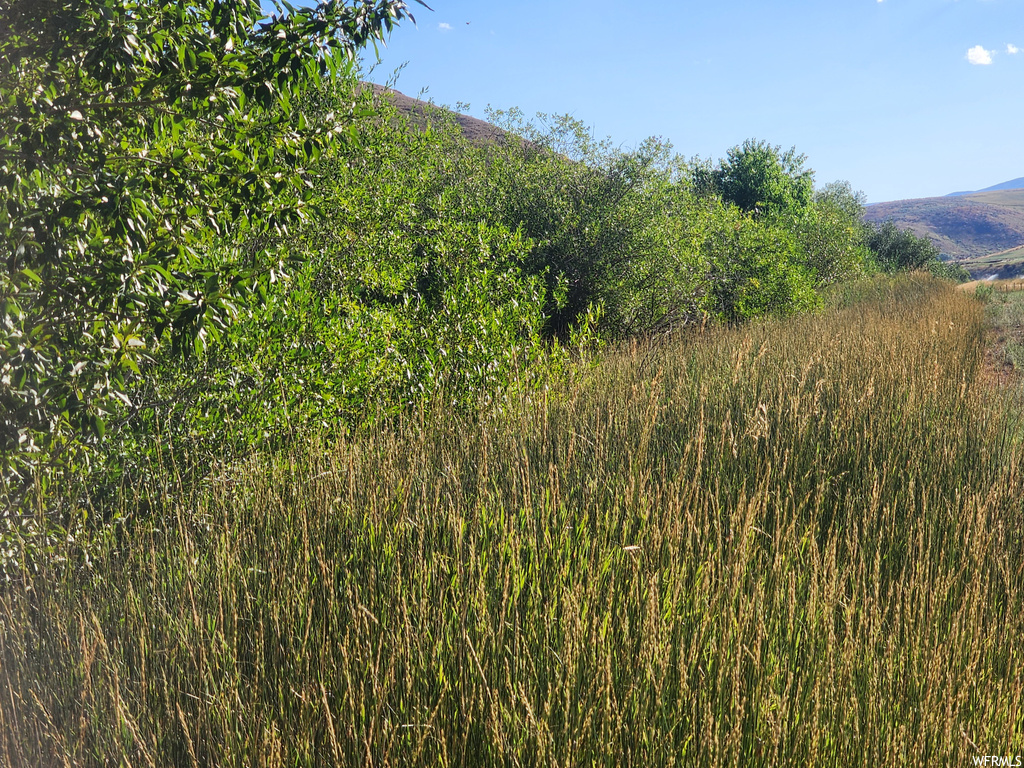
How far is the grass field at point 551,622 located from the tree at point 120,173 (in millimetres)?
933

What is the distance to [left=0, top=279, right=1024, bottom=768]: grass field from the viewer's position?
202cm

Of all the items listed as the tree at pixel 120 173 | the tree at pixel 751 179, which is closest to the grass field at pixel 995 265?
the tree at pixel 751 179

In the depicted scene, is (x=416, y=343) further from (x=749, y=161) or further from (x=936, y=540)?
(x=749, y=161)

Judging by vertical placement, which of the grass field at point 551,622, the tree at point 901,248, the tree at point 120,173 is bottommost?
the grass field at point 551,622

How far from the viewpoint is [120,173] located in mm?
3400

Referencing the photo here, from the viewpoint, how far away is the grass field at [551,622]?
2018 mm

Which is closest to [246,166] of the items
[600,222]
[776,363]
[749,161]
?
[776,363]

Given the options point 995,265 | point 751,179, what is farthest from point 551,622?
point 995,265

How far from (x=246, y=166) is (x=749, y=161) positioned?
28074 mm

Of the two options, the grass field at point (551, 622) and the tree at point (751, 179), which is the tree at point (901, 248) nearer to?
the tree at point (751, 179)

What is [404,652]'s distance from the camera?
2299 mm

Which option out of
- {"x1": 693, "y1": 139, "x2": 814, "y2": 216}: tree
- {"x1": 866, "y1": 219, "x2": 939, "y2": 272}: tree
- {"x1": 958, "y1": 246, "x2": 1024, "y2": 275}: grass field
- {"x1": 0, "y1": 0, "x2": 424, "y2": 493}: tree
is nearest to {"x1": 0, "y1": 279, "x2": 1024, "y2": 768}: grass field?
{"x1": 0, "y1": 0, "x2": 424, "y2": 493}: tree

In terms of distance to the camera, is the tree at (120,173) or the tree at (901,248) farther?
the tree at (901,248)

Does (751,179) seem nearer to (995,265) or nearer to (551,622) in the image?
(551,622)
